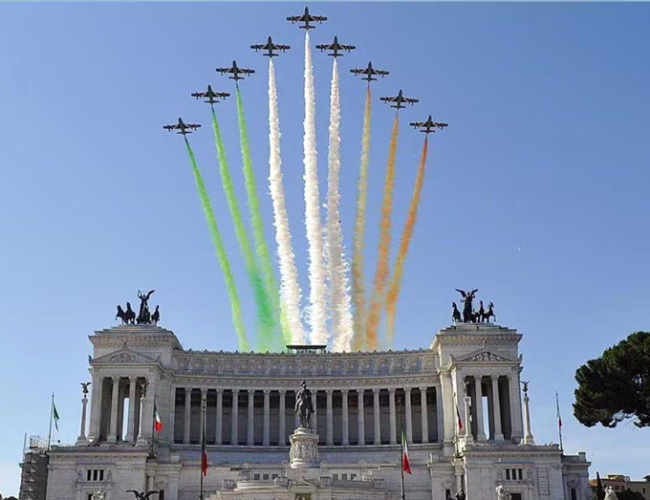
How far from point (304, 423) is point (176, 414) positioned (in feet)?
80.4

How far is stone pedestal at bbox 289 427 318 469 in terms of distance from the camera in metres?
95.6

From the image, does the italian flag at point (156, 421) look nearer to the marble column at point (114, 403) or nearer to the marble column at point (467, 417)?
the marble column at point (114, 403)

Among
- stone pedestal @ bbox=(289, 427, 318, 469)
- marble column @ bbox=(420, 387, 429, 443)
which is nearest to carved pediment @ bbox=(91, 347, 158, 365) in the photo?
stone pedestal @ bbox=(289, 427, 318, 469)

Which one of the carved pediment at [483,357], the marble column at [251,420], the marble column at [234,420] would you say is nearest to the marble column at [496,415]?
the carved pediment at [483,357]

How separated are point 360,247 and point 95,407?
3868cm

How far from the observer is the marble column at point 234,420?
375 ft

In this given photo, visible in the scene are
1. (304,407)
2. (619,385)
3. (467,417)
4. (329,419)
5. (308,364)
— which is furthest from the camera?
(308,364)

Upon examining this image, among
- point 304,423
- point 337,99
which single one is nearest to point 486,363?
point 304,423

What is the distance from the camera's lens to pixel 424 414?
114 m

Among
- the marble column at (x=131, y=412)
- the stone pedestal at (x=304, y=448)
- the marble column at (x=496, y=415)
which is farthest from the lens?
the marble column at (x=496, y=415)

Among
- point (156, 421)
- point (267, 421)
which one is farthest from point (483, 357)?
point (156, 421)

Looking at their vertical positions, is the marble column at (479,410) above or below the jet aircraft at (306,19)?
below

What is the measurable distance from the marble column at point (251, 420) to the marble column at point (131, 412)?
14199 millimetres

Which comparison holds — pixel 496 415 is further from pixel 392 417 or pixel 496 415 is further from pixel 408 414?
pixel 392 417
